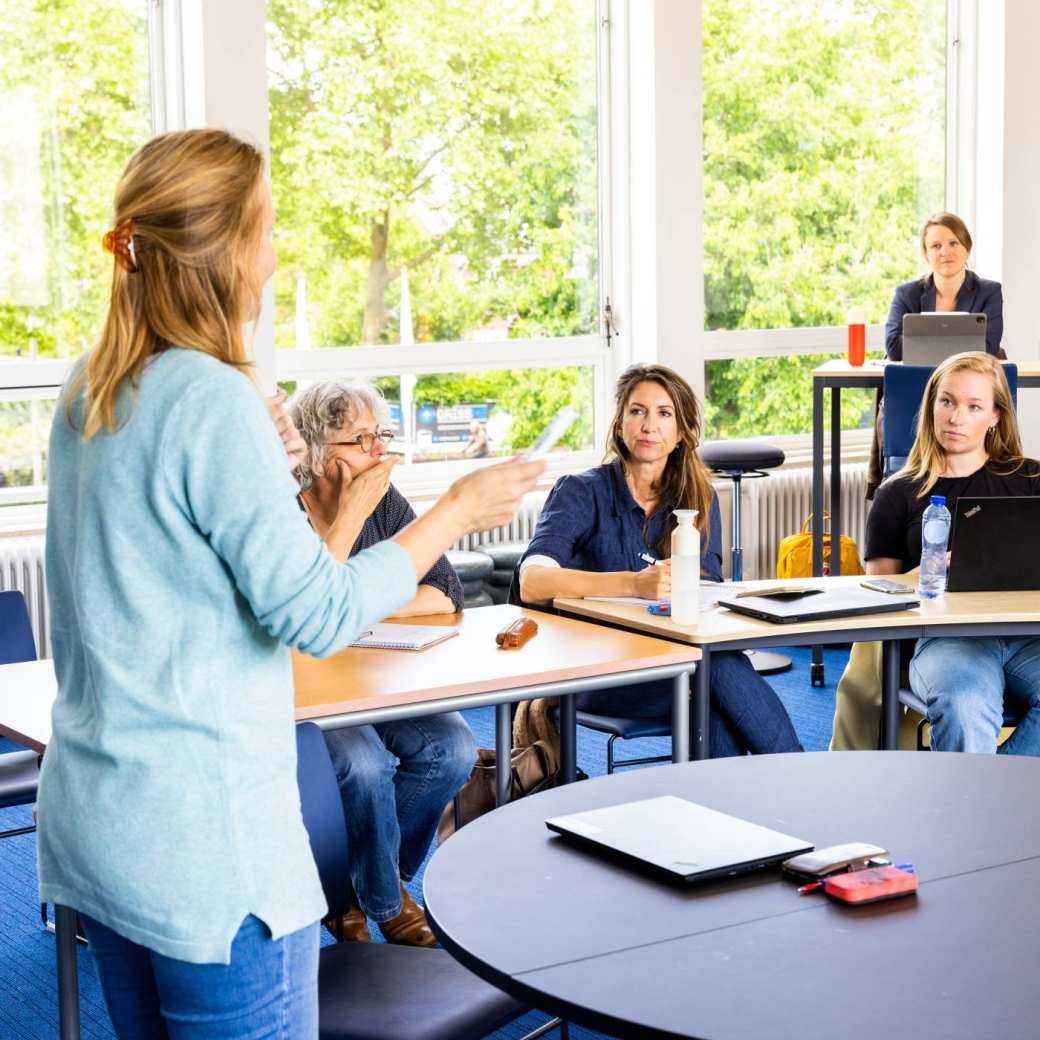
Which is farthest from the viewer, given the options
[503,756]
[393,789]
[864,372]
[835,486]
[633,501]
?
[835,486]

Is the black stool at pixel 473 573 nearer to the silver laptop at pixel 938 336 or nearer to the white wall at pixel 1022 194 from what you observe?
the silver laptop at pixel 938 336

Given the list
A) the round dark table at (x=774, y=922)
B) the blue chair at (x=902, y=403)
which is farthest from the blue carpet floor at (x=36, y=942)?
the round dark table at (x=774, y=922)

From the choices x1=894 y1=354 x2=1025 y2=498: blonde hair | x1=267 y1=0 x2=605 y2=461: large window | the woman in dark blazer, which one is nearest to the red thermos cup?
the woman in dark blazer

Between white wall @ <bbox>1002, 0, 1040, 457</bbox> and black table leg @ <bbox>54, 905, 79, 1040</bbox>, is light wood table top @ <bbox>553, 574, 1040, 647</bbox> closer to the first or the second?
black table leg @ <bbox>54, 905, 79, 1040</bbox>

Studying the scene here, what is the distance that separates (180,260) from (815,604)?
2141 mm

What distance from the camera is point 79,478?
143cm

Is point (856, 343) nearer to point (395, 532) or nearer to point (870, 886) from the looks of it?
point (395, 532)

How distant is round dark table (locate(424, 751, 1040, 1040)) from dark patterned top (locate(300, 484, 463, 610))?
4.55ft

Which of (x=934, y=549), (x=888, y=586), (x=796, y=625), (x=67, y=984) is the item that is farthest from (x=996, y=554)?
(x=67, y=984)

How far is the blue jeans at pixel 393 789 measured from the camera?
2.88 meters

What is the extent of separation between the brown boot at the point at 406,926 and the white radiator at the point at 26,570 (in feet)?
8.23

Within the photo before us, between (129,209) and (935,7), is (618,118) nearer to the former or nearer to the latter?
(935,7)

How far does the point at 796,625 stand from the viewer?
126 inches

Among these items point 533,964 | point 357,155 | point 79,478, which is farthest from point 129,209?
point 357,155
